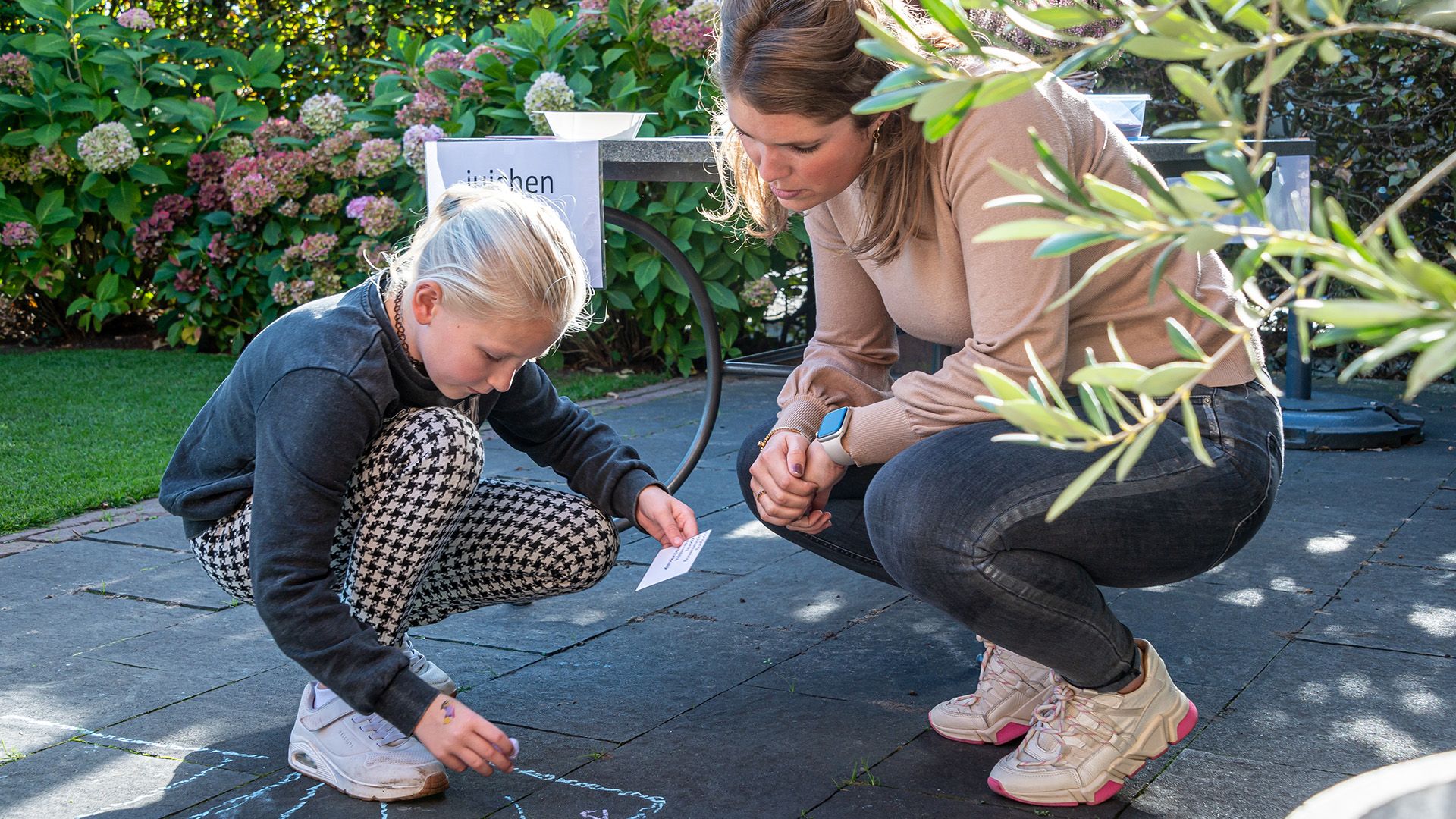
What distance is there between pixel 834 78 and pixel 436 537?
33.5 inches

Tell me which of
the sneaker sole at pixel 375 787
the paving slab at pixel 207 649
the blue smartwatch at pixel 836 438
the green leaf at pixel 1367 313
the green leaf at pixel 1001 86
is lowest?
the paving slab at pixel 207 649

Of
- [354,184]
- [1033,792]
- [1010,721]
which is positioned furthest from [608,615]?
[354,184]

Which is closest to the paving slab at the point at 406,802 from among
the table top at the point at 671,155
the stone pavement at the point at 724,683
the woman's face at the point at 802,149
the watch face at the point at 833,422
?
the stone pavement at the point at 724,683

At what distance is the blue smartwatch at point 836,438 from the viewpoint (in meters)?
1.93

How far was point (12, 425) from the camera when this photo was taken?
167 inches

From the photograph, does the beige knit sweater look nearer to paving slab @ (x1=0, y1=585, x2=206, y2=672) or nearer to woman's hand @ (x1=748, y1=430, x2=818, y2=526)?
woman's hand @ (x1=748, y1=430, x2=818, y2=526)

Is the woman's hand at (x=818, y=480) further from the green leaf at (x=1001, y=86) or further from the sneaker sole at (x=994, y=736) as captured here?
the green leaf at (x=1001, y=86)

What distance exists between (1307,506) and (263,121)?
4420 millimetres

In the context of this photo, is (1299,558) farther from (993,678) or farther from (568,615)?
(568,615)

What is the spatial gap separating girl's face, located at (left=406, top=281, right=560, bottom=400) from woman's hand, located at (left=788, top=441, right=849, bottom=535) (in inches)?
16.7

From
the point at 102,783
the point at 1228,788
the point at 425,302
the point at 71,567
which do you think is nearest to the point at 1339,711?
the point at 1228,788

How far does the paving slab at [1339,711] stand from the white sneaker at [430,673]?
1.16 meters

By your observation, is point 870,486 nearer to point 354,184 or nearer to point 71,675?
point 71,675

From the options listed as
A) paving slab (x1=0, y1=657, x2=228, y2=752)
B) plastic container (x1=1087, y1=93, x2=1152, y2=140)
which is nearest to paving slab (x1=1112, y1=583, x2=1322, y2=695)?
plastic container (x1=1087, y1=93, x2=1152, y2=140)
